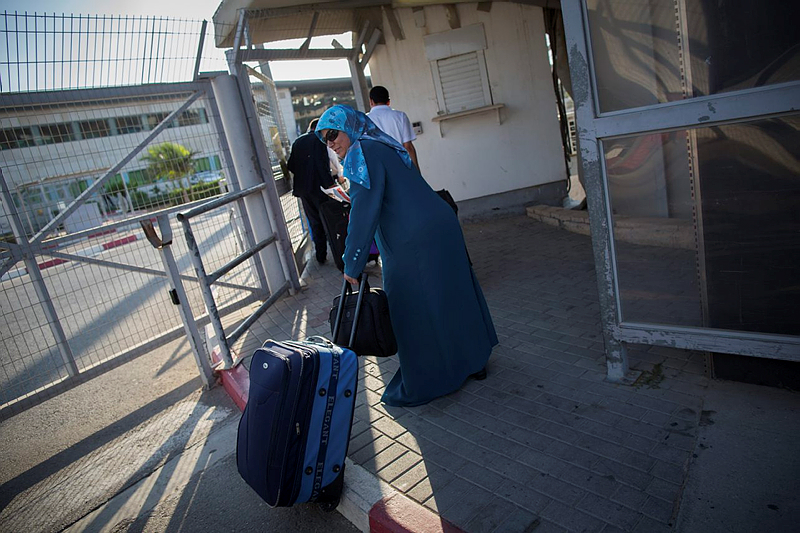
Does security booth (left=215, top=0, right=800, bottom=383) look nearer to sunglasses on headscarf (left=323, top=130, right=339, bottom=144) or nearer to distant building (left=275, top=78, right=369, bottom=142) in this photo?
sunglasses on headscarf (left=323, top=130, right=339, bottom=144)

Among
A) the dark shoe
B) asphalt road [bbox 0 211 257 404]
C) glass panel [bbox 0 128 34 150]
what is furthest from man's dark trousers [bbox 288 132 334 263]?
the dark shoe

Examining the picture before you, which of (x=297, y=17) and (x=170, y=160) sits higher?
(x=297, y=17)

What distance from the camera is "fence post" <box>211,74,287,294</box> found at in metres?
5.70

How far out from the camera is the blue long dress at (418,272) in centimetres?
313

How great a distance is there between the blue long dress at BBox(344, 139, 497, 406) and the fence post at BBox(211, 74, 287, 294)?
9.79ft

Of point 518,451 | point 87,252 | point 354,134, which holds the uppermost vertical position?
point 354,134

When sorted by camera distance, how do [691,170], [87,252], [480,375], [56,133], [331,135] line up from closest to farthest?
[691,170]
[331,135]
[480,375]
[56,133]
[87,252]

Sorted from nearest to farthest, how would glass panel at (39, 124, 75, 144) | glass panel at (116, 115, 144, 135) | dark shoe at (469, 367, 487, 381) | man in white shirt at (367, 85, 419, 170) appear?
dark shoe at (469, 367, 487, 381) < glass panel at (39, 124, 75, 144) < glass panel at (116, 115, 144, 135) < man in white shirt at (367, 85, 419, 170)

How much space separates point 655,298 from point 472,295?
1.07 m

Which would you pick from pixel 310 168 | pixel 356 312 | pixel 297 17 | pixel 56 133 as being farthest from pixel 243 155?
pixel 356 312

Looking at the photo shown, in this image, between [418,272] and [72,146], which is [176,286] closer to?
[72,146]

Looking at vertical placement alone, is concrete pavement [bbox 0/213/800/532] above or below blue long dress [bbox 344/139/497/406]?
below

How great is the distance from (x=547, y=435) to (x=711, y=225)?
1.41 metres

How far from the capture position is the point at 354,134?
321 centimetres
